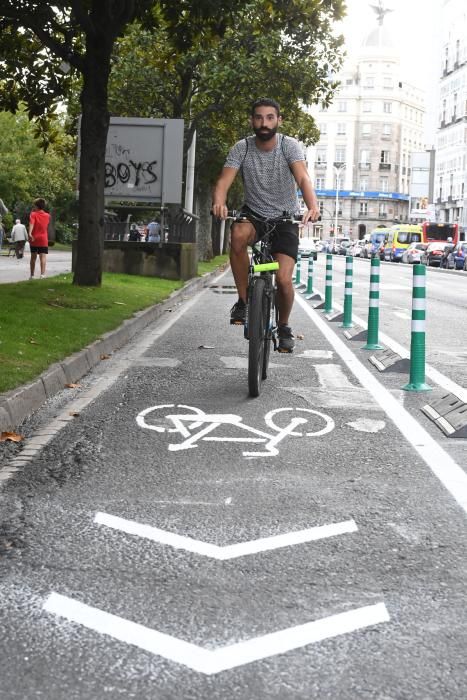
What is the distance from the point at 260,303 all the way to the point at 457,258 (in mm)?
52469

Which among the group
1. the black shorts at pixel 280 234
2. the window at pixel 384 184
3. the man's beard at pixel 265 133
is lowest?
the black shorts at pixel 280 234

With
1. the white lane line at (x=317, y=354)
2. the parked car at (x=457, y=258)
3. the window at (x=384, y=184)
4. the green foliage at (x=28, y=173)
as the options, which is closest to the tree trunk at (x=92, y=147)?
the white lane line at (x=317, y=354)

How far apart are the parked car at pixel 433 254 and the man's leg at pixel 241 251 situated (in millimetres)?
57088

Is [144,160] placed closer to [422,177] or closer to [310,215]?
[310,215]

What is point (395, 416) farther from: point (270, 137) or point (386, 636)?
point (386, 636)

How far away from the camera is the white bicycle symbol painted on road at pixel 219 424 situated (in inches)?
265

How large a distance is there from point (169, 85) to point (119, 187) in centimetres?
1011

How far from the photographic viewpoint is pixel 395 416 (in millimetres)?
7727

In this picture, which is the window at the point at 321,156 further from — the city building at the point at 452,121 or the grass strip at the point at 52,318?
the grass strip at the point at 52,318

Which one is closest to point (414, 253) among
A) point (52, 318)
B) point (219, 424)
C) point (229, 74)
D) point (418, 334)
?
point (229, 74)

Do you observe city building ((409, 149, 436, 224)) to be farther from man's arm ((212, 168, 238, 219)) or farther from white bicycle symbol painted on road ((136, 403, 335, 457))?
white bicycle symbol painted on road ((136, 403, 335, 457))

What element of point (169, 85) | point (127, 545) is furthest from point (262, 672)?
point (169, 85)

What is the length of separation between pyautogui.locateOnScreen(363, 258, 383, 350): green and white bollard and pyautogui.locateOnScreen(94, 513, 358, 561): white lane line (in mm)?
7516

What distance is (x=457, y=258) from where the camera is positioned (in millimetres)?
59062
